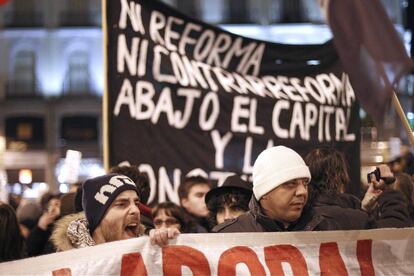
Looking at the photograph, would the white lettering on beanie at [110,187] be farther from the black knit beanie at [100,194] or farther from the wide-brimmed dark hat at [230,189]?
the wide-brimmed dark hat at [230,189]

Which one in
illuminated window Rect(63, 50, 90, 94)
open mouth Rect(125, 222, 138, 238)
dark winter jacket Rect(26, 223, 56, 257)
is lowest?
dark winter jacket Rect(26, 223, 56, 257)

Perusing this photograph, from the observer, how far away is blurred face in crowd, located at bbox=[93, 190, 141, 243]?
323cm

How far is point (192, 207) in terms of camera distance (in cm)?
568

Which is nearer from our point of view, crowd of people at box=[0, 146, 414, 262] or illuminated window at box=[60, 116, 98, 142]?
crowd of people at box=[0, 146, 414, 262]

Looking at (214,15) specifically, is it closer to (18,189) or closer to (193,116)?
(18,189)

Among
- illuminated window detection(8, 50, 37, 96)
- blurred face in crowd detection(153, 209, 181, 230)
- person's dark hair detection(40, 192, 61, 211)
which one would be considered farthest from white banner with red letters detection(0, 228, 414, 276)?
illuminated window detection(8, 50, 37, 96)

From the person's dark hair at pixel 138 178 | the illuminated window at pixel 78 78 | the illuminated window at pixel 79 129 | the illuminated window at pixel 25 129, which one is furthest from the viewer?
the illuminated window at pixel 78 78

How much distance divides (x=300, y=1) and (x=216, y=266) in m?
35.7

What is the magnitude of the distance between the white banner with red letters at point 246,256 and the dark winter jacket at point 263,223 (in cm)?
9

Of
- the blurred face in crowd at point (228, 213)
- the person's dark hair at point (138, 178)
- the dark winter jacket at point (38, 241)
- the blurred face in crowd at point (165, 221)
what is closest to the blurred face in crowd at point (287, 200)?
the blurred face in crowd at point (228, 213)

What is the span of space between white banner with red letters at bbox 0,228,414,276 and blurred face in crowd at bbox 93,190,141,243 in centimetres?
19

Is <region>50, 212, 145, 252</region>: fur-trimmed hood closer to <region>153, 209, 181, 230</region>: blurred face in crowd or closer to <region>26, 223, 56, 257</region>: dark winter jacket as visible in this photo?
<region>153, 209, 181, 230</region>: blurred face in crowd

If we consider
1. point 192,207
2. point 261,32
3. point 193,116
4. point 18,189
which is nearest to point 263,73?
point 193,116

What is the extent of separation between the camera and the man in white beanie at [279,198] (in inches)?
127
